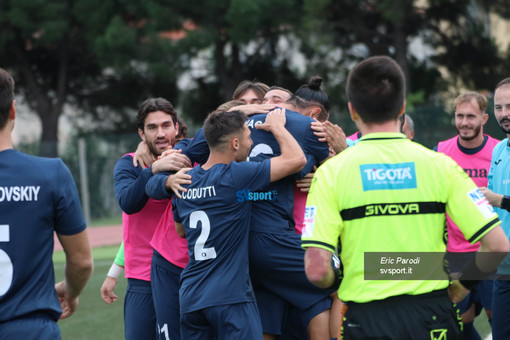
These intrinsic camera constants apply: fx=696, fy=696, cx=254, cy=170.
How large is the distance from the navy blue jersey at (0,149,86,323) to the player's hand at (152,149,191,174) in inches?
53.1

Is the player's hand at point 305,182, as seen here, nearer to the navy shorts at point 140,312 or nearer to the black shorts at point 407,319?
the navy shorts at point 140,312

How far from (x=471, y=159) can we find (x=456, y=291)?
3610 millimetres

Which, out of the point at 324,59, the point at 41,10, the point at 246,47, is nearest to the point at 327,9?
the point at 324,59

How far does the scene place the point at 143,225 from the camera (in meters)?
5.42

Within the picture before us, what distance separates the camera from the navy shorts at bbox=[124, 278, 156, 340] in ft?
17.1

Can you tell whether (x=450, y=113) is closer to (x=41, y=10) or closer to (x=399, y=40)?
(x=399, y=40)

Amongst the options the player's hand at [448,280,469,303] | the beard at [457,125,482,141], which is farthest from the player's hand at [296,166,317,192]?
the beard at [457,125,482,141]

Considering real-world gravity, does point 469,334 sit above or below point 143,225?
below

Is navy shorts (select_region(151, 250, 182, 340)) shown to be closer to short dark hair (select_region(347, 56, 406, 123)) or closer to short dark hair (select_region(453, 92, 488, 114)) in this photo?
short dark hair (select_region(347, 56, 406, 123))

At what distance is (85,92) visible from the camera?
104 ft

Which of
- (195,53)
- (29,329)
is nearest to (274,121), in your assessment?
(29,329)

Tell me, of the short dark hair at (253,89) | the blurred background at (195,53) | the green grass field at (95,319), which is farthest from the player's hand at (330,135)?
the blurred background at (195,53)

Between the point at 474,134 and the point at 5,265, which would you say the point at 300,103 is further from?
the point at 5,265

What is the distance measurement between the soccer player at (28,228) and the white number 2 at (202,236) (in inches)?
40.6
